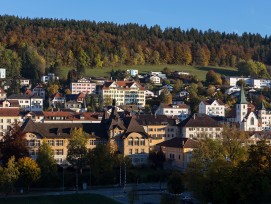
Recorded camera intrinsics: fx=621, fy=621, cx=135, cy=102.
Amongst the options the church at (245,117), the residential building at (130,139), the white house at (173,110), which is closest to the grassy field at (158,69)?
the white house at (173,110)

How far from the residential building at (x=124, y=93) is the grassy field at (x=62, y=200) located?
6078 cm

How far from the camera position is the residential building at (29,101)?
10300cm

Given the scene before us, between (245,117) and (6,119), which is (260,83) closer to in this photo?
(245,117)

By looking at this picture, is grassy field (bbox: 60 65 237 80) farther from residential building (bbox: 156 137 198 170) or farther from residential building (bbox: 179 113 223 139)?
residential building (bbox: 156 137 198 170)

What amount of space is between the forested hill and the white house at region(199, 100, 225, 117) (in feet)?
113

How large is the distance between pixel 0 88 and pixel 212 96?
128ft

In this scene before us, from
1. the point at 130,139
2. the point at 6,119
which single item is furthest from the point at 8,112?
the point at 130,139

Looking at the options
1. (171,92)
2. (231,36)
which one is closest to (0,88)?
(171,92)

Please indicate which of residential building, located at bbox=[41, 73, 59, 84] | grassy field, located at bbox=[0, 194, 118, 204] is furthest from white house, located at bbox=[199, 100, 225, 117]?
grassy field, located at bbox=[0, 194, 118, 204]

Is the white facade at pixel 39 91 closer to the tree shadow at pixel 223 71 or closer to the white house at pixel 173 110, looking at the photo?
the white house at pixel 173 110

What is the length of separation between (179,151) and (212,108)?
39.6 metres

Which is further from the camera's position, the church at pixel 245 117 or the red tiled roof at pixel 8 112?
the church at pixel 245 117

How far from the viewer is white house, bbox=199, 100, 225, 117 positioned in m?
103

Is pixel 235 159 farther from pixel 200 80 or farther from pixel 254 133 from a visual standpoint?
pixel 200 80
